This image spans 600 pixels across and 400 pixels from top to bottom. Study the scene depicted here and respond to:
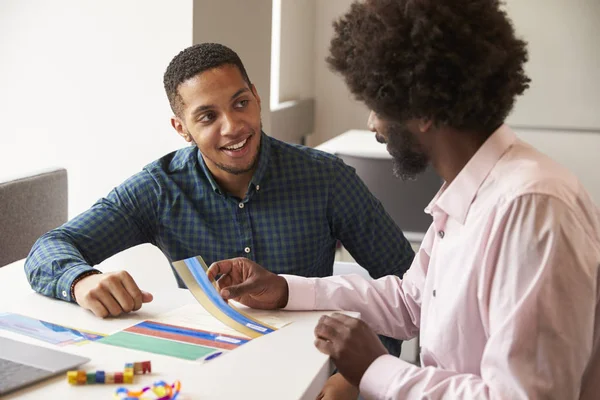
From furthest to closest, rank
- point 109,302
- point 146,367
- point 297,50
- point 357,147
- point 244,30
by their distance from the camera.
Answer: point 297,50 → point 357,147 → point 244,30 → point 109,302 → point 146,367

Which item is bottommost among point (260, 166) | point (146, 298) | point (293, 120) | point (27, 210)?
point (293, 120)

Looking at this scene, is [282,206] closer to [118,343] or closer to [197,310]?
[197,310]

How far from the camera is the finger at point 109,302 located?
1413mm

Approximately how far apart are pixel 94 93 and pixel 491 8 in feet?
6.44

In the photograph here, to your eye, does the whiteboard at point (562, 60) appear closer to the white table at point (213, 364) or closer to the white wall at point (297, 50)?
the white wall at point (297, 50)

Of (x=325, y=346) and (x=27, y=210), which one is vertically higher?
(x=325, y=346)

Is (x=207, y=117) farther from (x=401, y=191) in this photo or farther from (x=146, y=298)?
(x=401, y=191)

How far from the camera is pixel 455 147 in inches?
47.2

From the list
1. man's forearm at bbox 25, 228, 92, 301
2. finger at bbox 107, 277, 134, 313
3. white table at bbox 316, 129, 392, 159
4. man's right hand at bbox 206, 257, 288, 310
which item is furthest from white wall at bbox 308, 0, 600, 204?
finger at bbox 107, 277, 134, 313

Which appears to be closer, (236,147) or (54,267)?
(54,267)
